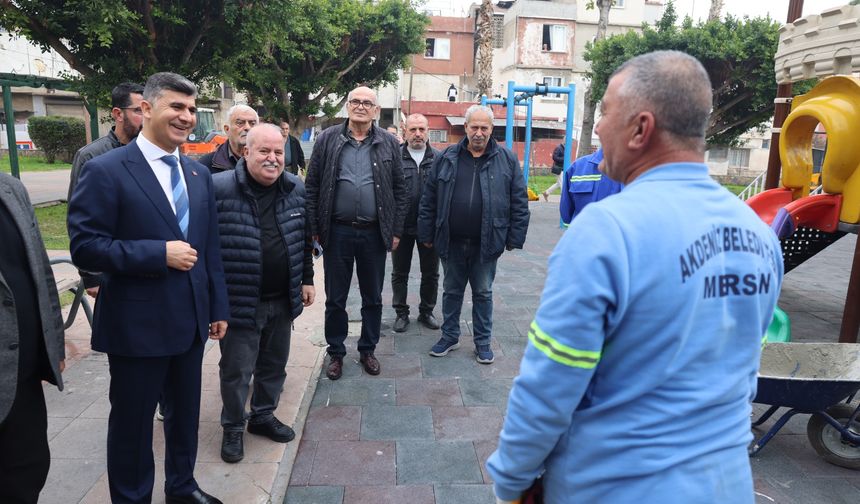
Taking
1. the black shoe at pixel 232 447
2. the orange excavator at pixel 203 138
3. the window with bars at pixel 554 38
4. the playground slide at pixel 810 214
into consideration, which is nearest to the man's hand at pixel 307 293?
the black shoe at pixel 232 447

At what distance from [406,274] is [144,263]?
3.56 metres

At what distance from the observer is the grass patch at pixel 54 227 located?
8922 millimetres

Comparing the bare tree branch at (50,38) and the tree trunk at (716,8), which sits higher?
the tree trunk at (716,8)

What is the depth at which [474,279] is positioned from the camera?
16.1 feet

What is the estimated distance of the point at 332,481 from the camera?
315 cm

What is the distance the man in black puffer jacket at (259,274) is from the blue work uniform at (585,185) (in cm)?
191

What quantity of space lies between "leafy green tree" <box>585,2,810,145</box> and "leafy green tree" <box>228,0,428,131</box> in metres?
6.74

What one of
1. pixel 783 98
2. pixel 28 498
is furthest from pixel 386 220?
pixel 783 98

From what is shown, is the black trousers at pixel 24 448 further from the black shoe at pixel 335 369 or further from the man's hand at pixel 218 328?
the black shoe at pixel 335 369

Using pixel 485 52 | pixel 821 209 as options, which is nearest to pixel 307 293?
pixel 821 209

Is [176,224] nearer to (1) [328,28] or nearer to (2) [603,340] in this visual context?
(2) [603,340]

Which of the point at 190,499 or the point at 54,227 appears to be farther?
the point at 54,227

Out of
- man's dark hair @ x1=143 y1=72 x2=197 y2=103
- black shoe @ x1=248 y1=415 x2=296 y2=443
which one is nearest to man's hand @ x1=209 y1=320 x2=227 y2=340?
black shoe @ x1=248 y1=415 x2=296 y2=443

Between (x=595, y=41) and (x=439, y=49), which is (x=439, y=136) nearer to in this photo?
(x=439, y=49)
